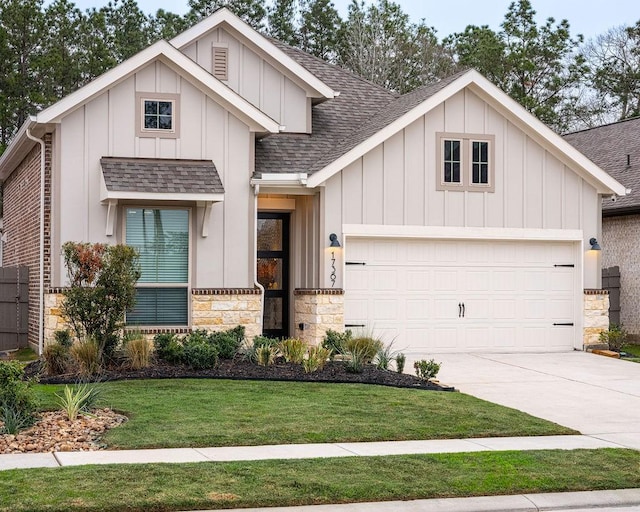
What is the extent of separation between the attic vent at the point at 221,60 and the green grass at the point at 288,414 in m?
8.49

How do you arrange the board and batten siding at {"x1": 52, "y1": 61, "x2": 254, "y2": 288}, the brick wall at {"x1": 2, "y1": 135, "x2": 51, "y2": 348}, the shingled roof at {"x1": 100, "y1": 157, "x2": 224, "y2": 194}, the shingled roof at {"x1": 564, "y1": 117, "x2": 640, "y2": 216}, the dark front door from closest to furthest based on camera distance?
the shingled roof at {"x1": 100, "y1": 157, "x2": 224, "y2": 194}, the board and batten siding at {"x1": 52, "y1": 61, "x2": 254, "y2": 288}, the brick wall at {"x1": 2, "y1": 135, "x2": 51, "y2": 348}, the dark front door, the shingled roof at {"x1": 564, "y1": 117, "x2": 640, "y2": 216}

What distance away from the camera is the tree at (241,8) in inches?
1577

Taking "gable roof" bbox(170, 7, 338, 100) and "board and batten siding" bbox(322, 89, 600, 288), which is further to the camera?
"gable roof" bbox(170, 7, 338, 100)

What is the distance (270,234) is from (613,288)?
8.50 m

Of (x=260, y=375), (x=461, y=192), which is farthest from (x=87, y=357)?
(x=461, y=192)

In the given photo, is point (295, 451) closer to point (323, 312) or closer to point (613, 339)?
point (323, 312)

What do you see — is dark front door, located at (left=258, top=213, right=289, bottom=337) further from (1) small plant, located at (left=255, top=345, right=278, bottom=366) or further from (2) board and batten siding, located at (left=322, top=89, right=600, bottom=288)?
(1) small plant, located at (left=255, top=345, right=278, bottom=366)

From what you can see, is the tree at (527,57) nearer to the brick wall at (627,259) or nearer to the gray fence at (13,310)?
the brick wall at (627,259)

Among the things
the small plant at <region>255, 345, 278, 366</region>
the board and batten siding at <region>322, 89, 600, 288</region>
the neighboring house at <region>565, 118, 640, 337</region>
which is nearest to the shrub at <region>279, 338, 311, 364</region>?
the small plant at <region>255, 345, 278, 366</region>

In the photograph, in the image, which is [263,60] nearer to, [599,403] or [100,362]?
[100,362]

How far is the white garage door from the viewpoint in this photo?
1891 centimetres

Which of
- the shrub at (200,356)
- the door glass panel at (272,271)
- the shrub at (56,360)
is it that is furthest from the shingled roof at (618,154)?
the shrub at (56,360)

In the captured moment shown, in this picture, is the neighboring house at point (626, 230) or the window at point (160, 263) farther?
the neighboring house at point (626, 230)

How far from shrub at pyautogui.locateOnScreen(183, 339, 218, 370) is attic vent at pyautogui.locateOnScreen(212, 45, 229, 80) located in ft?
24.4
